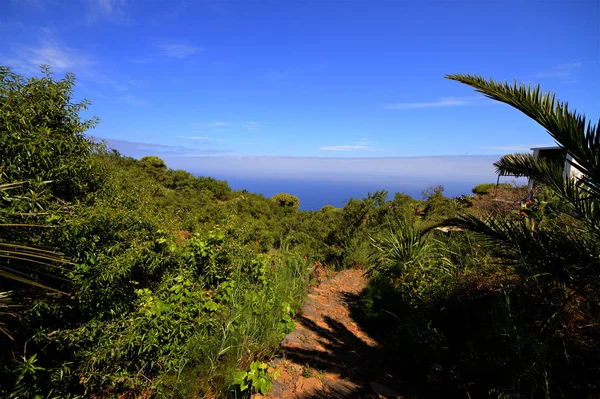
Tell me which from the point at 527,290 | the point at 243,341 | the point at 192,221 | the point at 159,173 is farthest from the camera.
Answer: the point at 159,173

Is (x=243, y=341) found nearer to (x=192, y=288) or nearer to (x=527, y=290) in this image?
(x=192, y=288)

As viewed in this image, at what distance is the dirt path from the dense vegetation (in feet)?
1.21

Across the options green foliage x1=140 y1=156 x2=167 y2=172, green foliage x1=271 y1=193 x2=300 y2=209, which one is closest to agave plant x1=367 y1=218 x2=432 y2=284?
green foliage x1=271 y1=193 x2=300 y2=209

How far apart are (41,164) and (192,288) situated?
2.40 m

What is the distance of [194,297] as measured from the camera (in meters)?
3.72

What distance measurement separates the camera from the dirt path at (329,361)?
3.10 metres

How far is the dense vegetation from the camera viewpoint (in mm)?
2650

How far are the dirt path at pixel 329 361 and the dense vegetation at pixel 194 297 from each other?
14.5 inches

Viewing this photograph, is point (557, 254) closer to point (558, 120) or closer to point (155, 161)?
point (558, 120)

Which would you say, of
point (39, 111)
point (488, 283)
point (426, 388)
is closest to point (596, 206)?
point (488, 283)

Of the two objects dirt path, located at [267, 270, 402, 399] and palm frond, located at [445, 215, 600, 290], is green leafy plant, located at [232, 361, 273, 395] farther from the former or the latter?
palm frond, located at [445, 215, 600, 290]

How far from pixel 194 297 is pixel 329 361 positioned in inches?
79.8

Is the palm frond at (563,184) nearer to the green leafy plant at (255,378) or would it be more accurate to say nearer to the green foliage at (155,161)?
the green leafy plant at (255,378)

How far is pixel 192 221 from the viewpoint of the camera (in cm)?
776
